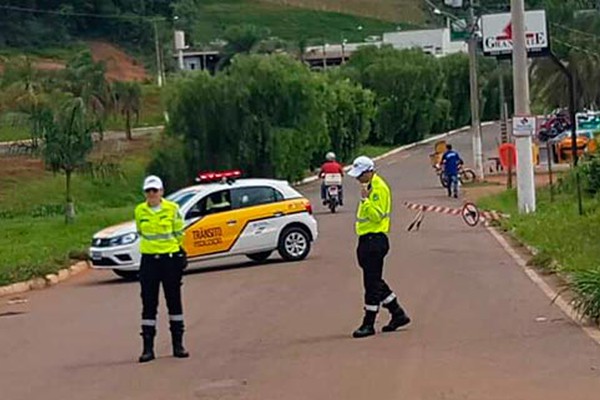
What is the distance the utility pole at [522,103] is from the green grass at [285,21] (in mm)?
122839

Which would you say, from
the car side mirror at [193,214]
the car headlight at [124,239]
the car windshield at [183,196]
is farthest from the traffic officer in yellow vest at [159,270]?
the car windshield at [183,196]

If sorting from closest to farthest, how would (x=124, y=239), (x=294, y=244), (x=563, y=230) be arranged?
1. (x=124, y=239)
2. (x=563, y=230)
3. (x=294, y=244)

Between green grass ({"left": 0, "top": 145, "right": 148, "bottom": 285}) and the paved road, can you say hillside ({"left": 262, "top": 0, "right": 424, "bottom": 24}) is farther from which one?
the paved road

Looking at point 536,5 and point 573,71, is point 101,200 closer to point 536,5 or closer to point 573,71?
point 573,71

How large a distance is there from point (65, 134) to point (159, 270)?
79.1ft

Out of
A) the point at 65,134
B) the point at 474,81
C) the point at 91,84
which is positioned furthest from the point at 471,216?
the point at 91,84

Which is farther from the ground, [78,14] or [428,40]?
[78,14]

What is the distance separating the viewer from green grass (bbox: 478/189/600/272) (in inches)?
797

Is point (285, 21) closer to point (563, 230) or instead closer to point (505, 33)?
point (505, 33)

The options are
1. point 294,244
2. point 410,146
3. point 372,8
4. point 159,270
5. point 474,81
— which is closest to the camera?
point 159,270

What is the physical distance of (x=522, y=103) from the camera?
33.5 m

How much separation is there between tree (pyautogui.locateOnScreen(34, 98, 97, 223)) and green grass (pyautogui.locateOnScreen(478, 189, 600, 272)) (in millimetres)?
11555

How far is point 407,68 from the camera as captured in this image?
92.2 metres

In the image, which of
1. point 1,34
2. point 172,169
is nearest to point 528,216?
point 172,169
